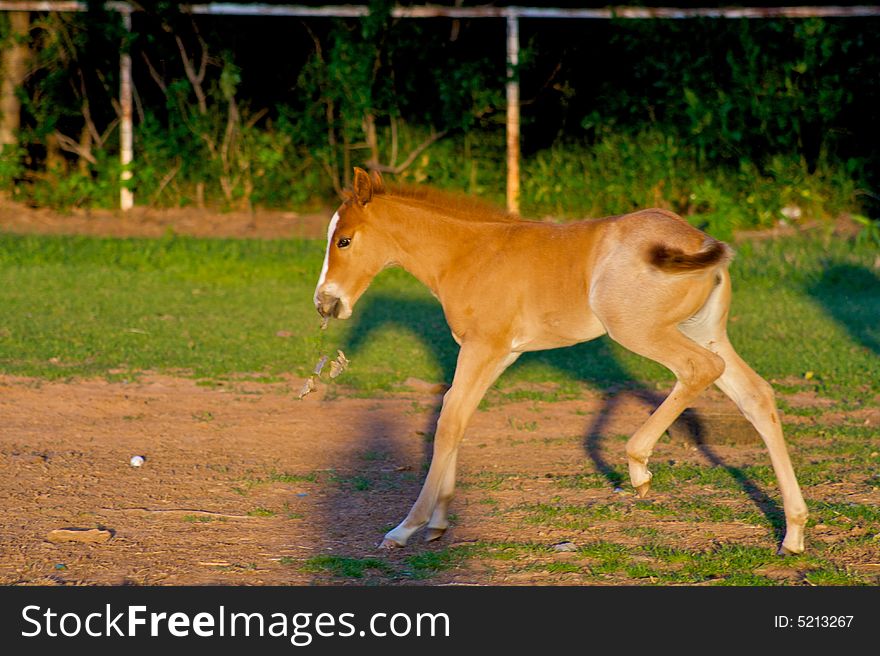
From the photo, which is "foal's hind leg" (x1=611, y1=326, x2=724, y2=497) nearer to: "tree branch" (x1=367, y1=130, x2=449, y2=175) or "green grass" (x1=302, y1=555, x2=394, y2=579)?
"green grass" (x1=302, y1=555, x2=394, y2=579)

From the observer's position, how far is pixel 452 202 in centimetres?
624

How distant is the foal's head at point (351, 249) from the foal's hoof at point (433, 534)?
1165 mm

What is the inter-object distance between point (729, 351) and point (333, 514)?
2016mm

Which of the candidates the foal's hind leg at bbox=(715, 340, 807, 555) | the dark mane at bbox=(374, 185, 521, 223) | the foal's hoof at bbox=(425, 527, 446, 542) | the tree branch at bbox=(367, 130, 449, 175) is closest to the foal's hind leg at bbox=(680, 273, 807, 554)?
the foal's hind leg at bbox=(715, 340, 807, 555)

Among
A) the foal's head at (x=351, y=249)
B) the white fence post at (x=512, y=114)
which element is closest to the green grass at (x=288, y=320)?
the foal's head at (x=351, y=249)

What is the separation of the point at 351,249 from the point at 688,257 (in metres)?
1.62

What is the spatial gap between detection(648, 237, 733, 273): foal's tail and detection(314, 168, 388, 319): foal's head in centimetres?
136

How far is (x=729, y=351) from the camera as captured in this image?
5871mm

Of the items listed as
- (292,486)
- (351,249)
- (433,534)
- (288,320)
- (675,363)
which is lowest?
(288,320)

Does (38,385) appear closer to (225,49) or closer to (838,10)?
(225,49)

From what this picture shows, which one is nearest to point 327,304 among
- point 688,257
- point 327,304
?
point 327,304

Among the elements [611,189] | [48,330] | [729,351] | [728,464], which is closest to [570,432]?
[728,464]

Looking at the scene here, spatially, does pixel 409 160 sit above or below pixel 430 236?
below

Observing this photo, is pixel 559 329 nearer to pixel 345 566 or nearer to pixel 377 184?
pixel 377 184
